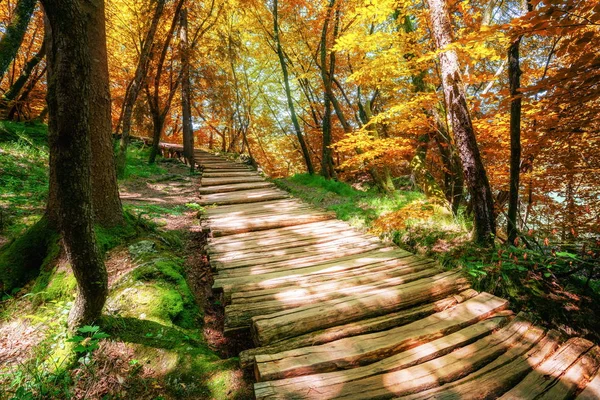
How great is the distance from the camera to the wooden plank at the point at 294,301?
279cm

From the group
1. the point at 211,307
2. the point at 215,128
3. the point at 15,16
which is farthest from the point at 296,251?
the point at 215,128

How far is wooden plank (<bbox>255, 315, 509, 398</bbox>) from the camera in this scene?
199cm

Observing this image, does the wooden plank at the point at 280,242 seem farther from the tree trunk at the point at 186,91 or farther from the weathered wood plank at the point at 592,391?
the tree trunk at the point at 186,91

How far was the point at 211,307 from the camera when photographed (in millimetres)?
3656

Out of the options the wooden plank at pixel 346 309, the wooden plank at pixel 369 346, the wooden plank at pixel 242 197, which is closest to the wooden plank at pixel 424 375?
the wooden plank at pixel 369 346

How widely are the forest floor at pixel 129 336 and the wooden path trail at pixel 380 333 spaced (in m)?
0.38

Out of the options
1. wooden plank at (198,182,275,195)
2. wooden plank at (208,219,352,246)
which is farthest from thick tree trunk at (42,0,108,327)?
wooden plank at (198,182,275,195)

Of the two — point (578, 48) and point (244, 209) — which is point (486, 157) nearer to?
point (578, 48)

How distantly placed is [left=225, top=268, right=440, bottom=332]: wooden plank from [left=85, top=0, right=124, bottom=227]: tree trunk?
2424 mm

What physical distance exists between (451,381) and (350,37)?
7.63 m

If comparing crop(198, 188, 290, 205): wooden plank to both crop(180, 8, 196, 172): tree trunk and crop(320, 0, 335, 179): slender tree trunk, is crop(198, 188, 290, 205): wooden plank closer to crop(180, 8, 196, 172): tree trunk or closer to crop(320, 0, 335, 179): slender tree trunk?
crop(320, 0, 335, 179): slender tree trunk

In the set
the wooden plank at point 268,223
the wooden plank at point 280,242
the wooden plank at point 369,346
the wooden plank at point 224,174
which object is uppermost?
the wooden plank at point 224,174

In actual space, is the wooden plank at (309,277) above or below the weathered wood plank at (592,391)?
above

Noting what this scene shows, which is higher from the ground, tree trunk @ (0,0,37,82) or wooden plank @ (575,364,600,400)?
tree trunk @ (0,0,37,82)
